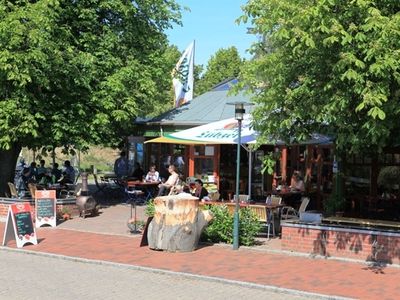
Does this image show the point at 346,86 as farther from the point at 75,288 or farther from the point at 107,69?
the point at 107,69

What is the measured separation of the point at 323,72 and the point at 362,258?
12.1 ft

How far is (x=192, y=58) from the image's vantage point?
28000 mm

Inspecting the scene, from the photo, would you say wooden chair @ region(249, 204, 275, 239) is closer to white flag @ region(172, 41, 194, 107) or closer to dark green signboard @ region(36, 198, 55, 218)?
dark green signboard @ region(36, 198, 55, 218)

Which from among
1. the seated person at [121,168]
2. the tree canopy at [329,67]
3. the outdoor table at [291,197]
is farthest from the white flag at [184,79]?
the tree canopy at [329,67]

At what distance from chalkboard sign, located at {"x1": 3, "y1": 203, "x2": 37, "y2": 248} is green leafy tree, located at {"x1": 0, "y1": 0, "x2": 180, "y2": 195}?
4235mm

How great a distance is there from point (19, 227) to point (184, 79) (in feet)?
51.5

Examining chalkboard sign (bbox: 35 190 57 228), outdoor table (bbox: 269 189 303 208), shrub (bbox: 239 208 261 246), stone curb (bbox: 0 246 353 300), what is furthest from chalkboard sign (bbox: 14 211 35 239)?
outdoor table (bbox: 269 189 303 208)

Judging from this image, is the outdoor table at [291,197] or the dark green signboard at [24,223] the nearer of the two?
the dark green signboard at [24,223]

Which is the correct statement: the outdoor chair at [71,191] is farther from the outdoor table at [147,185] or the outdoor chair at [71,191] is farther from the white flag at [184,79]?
the white flag at [184,79]

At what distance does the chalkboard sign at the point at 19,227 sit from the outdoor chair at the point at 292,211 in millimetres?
5854

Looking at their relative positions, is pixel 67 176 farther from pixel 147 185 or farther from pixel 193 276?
pixel 193 276

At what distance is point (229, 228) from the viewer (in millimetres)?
12633

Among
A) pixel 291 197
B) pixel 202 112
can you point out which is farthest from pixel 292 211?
pixel 202 112

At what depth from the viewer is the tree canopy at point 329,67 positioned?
27.1 feet
